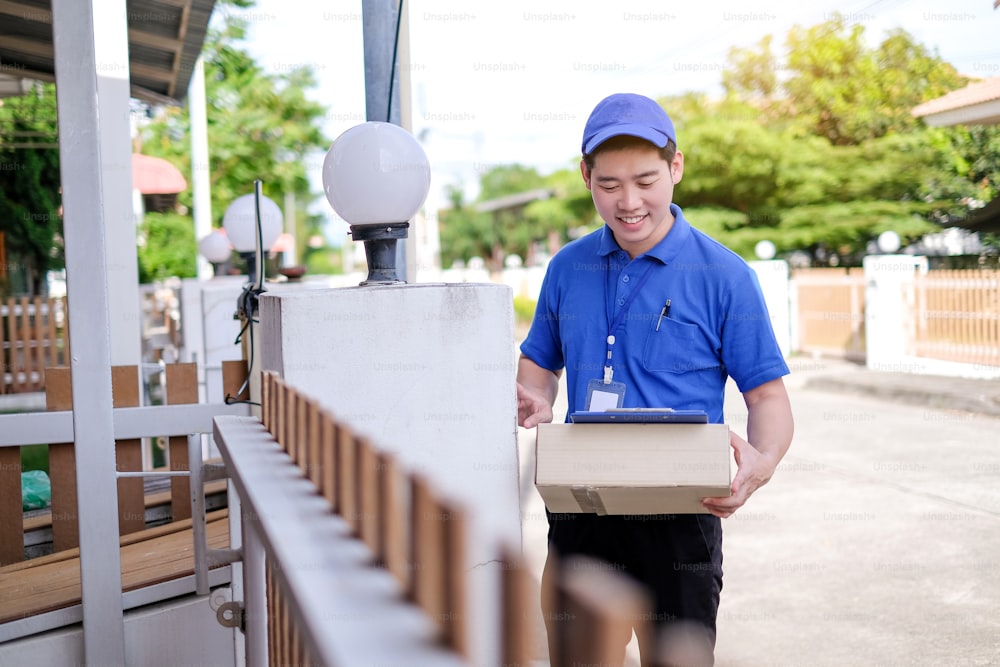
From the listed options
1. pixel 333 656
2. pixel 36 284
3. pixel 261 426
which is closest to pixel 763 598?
pixel 261 426

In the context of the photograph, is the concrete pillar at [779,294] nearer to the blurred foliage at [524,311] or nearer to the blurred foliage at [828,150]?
the blurred foliage at [828,150]

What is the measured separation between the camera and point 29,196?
13.9 meters

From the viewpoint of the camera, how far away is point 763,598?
15.9ft

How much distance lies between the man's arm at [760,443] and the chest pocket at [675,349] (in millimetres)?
134

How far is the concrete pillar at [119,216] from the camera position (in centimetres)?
597

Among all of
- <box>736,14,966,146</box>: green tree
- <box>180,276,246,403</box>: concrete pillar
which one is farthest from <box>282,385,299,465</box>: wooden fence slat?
<box>736,14,966,146</box>: green tree

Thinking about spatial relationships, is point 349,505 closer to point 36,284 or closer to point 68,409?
point 68,409

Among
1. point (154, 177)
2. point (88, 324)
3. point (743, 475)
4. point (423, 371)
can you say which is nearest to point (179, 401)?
point (88, 324)

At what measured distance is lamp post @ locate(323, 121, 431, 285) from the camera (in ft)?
8.28

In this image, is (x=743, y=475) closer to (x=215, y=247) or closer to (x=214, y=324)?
(x=214, y=324)

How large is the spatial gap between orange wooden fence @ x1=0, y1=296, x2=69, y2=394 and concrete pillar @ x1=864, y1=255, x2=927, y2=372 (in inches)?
425

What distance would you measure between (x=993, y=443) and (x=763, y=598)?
4806 millimetres

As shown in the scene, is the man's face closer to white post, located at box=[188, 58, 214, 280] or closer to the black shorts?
the black shorts

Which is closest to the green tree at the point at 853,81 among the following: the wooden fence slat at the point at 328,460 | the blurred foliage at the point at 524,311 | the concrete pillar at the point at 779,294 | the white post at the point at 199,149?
the concrete pillar at the point at 779,294
